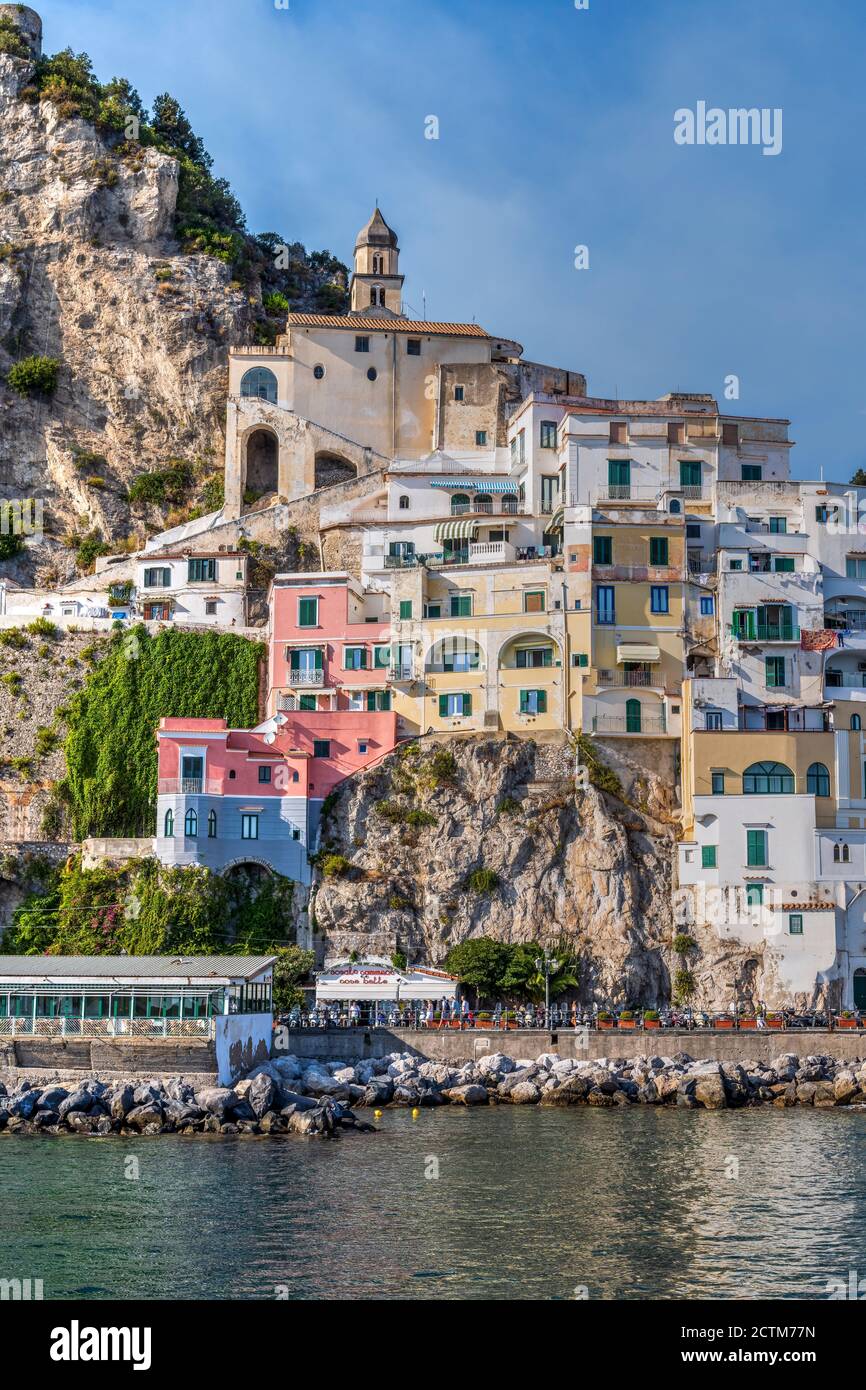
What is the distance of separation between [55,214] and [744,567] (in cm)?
3877

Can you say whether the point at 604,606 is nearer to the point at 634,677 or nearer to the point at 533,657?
the point at 634,677

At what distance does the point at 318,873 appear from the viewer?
59.9 meters

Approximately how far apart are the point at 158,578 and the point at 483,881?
19.2m

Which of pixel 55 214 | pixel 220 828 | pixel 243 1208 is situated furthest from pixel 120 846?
pixel 55 214

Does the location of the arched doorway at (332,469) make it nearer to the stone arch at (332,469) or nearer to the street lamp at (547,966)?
the stone arch at (332,469)

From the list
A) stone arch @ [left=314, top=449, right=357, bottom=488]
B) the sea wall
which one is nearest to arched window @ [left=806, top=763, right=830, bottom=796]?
the sea wall

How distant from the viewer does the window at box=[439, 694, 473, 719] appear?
63531 mm

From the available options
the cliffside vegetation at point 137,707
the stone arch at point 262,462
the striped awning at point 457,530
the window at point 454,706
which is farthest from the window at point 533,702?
the stone arch at point 262,462

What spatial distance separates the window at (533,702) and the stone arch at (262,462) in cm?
1915

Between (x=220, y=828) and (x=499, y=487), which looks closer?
(x=220, y=828)

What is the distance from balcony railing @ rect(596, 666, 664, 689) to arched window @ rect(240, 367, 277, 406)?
23.0m

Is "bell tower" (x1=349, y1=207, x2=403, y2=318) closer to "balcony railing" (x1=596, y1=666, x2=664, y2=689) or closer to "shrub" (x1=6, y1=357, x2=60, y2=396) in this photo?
"shrub" (x1=6, y1=357, x2=60, y2=396)

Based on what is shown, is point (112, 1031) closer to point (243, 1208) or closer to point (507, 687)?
point (243, 1208)

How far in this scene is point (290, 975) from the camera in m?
55.2
